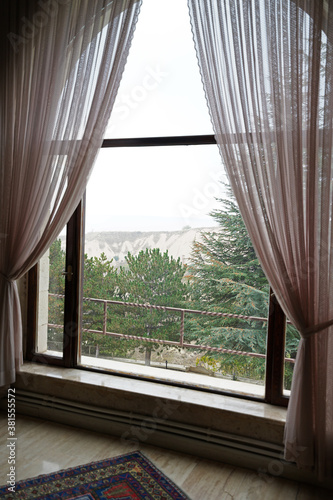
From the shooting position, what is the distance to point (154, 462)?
2398 mm

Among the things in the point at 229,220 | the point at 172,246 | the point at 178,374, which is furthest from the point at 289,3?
the point at 172,246

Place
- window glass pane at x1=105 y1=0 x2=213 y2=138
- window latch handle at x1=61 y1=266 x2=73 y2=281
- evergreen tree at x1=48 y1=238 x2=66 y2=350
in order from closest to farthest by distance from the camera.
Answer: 1. window glass pane at x1=105 y1=0 x2=213 y2=138
2. window latch handle at x1=61 y1=266 x2=73 y2=281
3. evergreen tree at x1=48 y1=238 x2=66 y2=350

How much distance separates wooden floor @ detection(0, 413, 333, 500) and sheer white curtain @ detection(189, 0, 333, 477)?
254 mm

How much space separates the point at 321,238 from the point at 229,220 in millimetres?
3603

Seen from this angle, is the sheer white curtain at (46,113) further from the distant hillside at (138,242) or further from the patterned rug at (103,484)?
the distant hillside at (138,242)

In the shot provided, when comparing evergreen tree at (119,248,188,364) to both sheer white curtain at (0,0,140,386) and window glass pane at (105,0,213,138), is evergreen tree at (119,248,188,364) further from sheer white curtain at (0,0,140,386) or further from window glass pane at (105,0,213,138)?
sheer white curtain at (0,0,140,386)

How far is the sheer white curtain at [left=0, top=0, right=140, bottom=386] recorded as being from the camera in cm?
259

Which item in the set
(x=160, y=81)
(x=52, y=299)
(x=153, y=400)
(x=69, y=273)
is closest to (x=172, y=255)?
(x=160, y=81)

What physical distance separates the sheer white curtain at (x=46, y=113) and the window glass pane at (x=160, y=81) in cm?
21

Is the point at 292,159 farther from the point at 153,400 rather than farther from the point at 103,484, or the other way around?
the point at 103,484

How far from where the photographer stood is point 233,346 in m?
5.66

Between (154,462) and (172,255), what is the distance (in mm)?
3833

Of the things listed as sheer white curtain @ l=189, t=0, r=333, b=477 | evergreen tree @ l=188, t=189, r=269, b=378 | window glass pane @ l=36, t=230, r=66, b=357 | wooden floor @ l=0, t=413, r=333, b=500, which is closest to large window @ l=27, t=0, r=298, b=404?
evergreen tree @ l=188, t=189, r=269, b=378

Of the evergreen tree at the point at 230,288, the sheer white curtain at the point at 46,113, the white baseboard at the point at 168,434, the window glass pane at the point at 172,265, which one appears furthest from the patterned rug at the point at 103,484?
the evergreen tree at the point at 230,288
